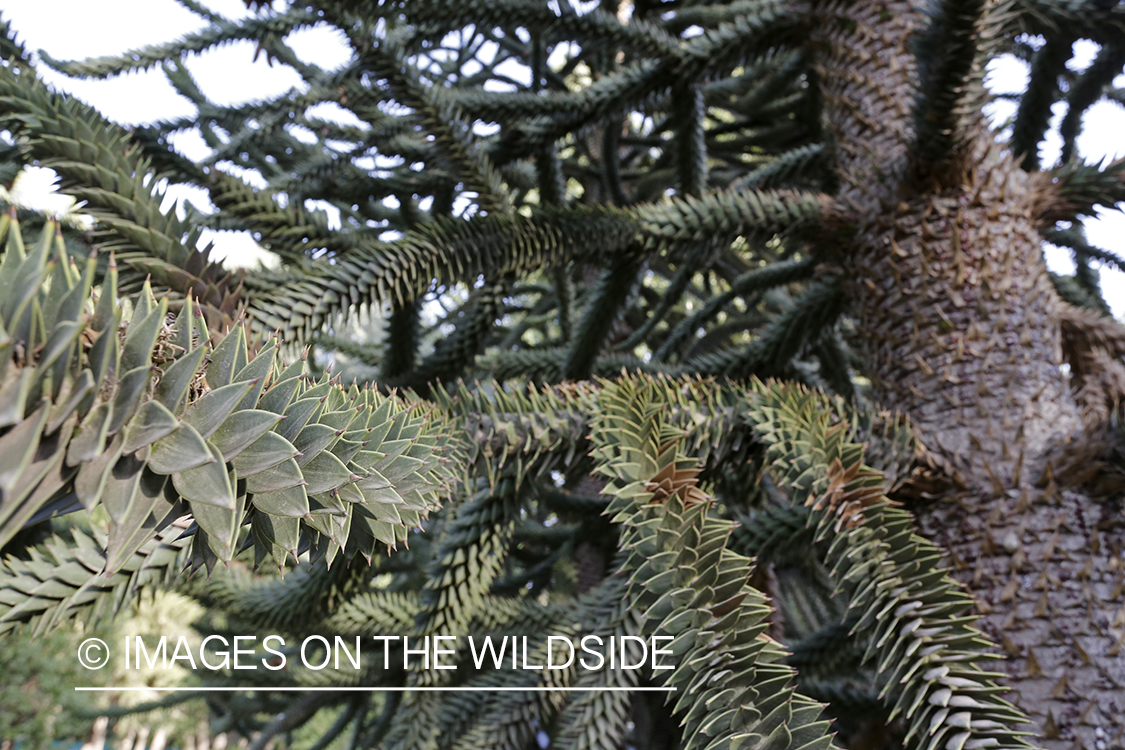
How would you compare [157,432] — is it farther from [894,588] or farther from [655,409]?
[894,588]

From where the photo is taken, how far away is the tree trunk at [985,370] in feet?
2.78

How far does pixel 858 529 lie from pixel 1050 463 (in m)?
0.39

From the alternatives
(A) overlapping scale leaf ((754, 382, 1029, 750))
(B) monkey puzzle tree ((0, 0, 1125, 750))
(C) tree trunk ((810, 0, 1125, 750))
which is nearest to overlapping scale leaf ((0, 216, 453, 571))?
(B) monkey puzzle tree ((0, 0, 1125, 750))

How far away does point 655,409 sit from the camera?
853mm

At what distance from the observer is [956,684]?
671 mm

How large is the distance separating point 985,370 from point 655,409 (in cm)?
62

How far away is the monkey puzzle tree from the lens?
0.42 m

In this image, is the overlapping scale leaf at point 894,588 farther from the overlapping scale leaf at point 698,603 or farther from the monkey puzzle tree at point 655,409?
the overlapping scale leaf at point 698,603

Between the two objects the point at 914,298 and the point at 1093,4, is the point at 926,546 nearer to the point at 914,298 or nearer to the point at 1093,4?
the point at 914,298

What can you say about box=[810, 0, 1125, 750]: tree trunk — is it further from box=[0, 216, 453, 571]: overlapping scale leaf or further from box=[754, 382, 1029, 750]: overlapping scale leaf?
box=[0, 216, 453, 571]: overlapping scale leaf

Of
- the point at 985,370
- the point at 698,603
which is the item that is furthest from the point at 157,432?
the point at 985,370

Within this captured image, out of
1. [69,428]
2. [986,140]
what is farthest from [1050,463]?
[69,428]

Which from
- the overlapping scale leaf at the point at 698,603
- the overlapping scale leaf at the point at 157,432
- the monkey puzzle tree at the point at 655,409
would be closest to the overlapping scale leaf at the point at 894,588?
the monkey puzzle tree at the point at 655,409

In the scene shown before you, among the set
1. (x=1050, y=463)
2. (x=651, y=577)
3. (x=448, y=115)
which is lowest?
(x=651, y=577)
